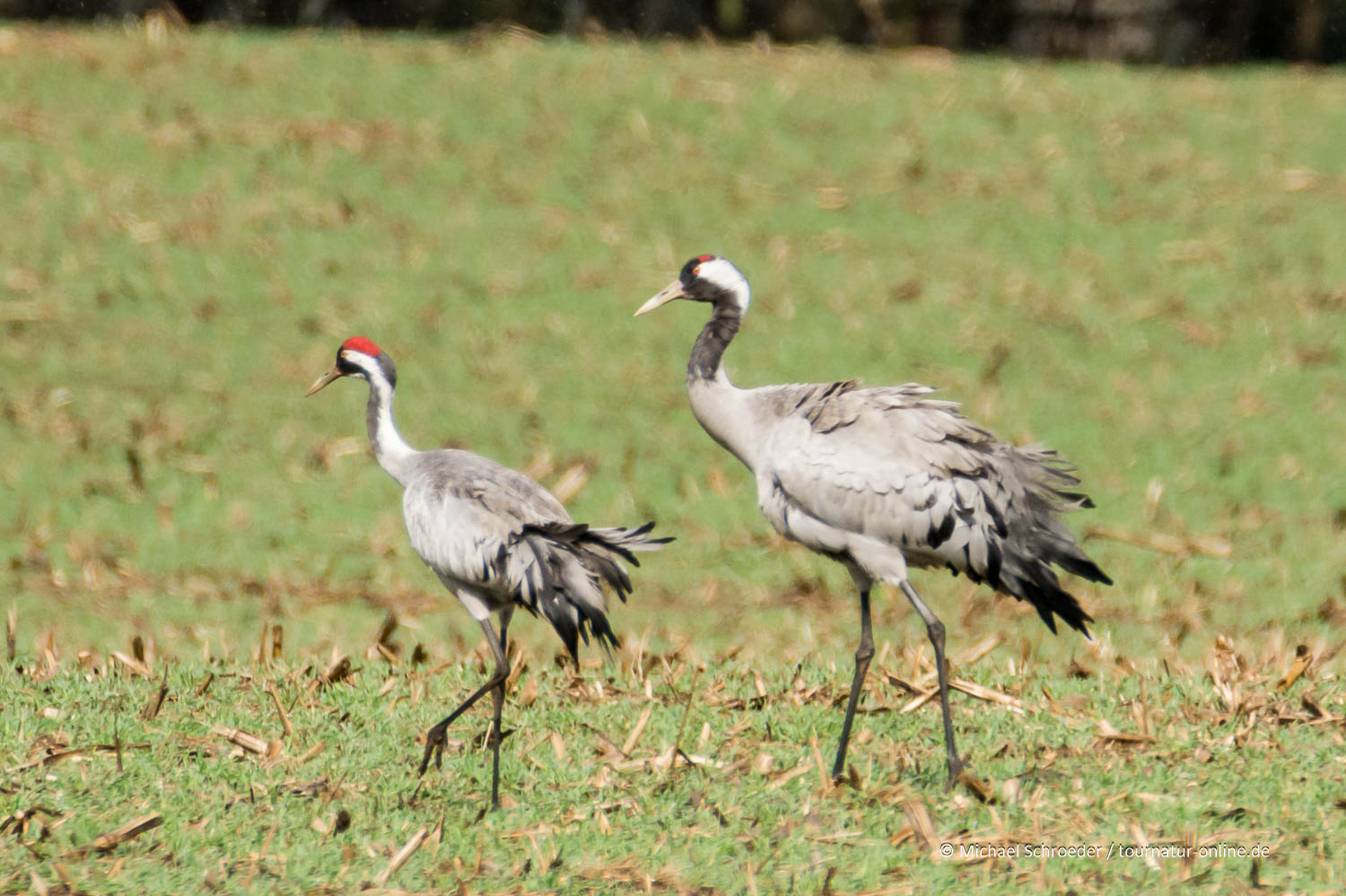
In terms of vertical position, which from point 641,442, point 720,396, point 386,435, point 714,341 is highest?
point 714,341

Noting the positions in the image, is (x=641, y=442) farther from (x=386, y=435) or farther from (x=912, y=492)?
(x=912, y=492)

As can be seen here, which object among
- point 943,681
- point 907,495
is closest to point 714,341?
point 907,495

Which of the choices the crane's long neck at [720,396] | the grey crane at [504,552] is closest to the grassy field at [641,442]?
the grey crane at [504,552]

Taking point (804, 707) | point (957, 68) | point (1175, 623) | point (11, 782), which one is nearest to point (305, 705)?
point (11, 782)

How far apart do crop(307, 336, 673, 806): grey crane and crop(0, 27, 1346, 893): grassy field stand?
0.55 m

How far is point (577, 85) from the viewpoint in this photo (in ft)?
52.7

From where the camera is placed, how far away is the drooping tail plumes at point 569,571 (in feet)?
20.8

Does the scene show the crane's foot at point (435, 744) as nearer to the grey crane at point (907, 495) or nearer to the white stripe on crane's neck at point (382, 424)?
the white stripe on crane's neck at point (382, 424)

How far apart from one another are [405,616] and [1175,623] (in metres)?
4.35

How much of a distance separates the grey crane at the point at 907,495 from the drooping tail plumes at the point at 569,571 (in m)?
0.64

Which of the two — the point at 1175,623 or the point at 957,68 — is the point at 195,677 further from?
the point at 957,68

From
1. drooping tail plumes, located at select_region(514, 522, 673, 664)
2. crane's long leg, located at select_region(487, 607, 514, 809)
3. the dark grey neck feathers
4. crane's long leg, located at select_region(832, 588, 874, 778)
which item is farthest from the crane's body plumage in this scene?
crane's long leg, located at select_region(487, 607, 514, 809)

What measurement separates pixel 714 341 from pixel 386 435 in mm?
1459

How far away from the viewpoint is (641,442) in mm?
11875
